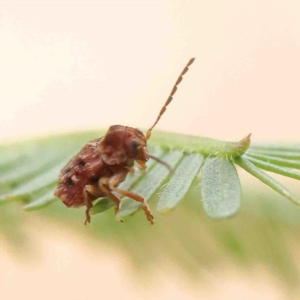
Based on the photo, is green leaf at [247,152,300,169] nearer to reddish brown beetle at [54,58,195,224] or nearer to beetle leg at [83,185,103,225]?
reddish brown beetle at [54,58,195,224]

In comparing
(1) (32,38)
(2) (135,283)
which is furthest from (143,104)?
(2) (135,283)

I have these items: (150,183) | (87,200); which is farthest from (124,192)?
(87,200)

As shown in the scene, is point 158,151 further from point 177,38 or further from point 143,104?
point 177,38

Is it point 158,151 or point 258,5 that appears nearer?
point 158,151

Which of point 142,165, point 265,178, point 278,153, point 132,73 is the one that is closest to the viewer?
point 265,178

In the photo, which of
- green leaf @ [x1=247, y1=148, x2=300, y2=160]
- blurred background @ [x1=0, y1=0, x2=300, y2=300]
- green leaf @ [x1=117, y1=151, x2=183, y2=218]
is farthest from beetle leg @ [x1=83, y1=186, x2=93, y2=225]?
blurred background @ [x1=0, y1=0, x2=300, y2=300]

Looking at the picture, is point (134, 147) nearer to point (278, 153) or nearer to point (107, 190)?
point (107, 190)

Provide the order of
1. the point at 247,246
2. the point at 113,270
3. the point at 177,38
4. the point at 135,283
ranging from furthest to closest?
the point at 177,38 < the point at 113,270 < the point at 135,283 < the point at 247,246
